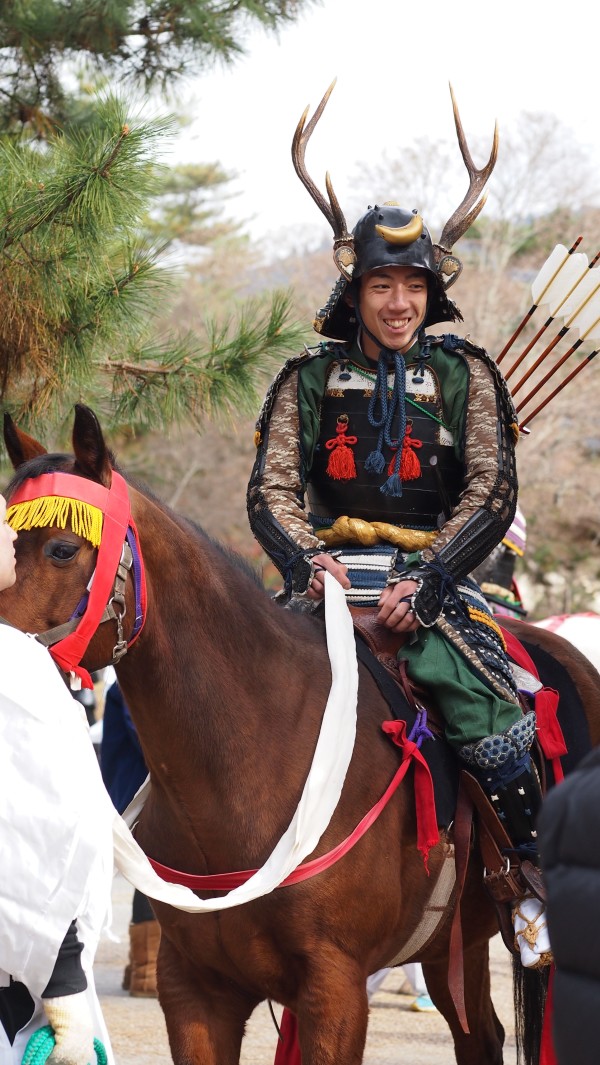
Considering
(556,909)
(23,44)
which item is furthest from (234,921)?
(23,44)

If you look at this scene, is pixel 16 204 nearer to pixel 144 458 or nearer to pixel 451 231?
pixel 451 231

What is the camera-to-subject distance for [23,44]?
6.54 meters

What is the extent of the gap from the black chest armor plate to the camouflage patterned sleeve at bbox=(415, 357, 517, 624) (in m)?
0.11

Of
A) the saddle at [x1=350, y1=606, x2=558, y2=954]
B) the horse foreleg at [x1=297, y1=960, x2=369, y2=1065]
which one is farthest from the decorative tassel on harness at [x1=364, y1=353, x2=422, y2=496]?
the horse foreleg at [x1=297, y1=960, x2=369, y2=1065]

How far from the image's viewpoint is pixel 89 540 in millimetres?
2998

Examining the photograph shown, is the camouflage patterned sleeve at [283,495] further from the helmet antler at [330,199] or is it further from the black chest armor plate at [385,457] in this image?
the helmet antler at [330,199]

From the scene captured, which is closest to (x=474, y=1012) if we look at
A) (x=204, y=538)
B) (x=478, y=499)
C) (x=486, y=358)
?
(x=478, y=499)

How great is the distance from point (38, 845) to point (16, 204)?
3.00 meters

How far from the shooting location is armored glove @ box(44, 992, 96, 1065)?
2.32 metres

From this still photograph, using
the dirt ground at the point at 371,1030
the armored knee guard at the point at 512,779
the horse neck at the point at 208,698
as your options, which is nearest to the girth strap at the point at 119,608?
the horse neck at the point at 208,698

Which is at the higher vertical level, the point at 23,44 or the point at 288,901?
the point at 23,44

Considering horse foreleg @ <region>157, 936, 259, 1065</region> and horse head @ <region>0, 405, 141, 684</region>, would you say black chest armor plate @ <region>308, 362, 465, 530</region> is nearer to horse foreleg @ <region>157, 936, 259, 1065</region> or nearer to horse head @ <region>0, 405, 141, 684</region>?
horse head @ <region>0, 405, 141, 684</region>

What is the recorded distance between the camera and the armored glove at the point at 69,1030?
232 centimetres

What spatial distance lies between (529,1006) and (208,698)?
6.08ft
